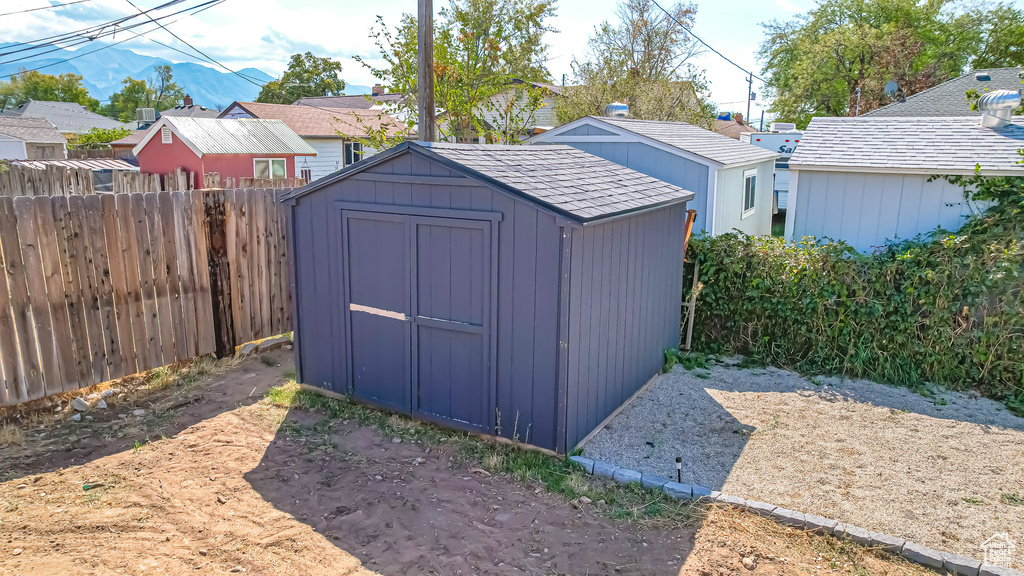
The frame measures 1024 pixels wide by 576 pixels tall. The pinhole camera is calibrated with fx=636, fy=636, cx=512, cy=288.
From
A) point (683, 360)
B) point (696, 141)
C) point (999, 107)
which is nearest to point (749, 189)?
point (696, 141)

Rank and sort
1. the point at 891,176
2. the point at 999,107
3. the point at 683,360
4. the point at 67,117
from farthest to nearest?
1. the point at 67,117
2. the point at 999,107
3. the point at 891,176
4. the point at 683,360

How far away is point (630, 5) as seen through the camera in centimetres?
2447

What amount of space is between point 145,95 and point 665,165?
8319cm

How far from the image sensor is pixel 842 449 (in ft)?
18.4

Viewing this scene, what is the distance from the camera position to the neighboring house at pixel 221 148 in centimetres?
2139

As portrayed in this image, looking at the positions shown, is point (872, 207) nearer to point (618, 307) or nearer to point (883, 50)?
point (618, 307)

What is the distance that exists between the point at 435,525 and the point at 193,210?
456cm

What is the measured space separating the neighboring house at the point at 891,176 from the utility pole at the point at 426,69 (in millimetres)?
5689

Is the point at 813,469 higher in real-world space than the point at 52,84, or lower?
lower

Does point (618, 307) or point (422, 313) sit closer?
point (422, 313)

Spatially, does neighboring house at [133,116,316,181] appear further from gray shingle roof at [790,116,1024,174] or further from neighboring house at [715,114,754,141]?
neighboring house at [715,114,754,141]

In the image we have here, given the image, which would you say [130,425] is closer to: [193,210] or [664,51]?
[193,210]

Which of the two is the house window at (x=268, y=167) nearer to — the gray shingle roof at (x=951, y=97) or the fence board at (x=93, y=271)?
the fence board at (x=93, y=271)

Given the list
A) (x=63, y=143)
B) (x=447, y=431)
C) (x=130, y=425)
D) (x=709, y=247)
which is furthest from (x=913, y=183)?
(x=63, y=143)
